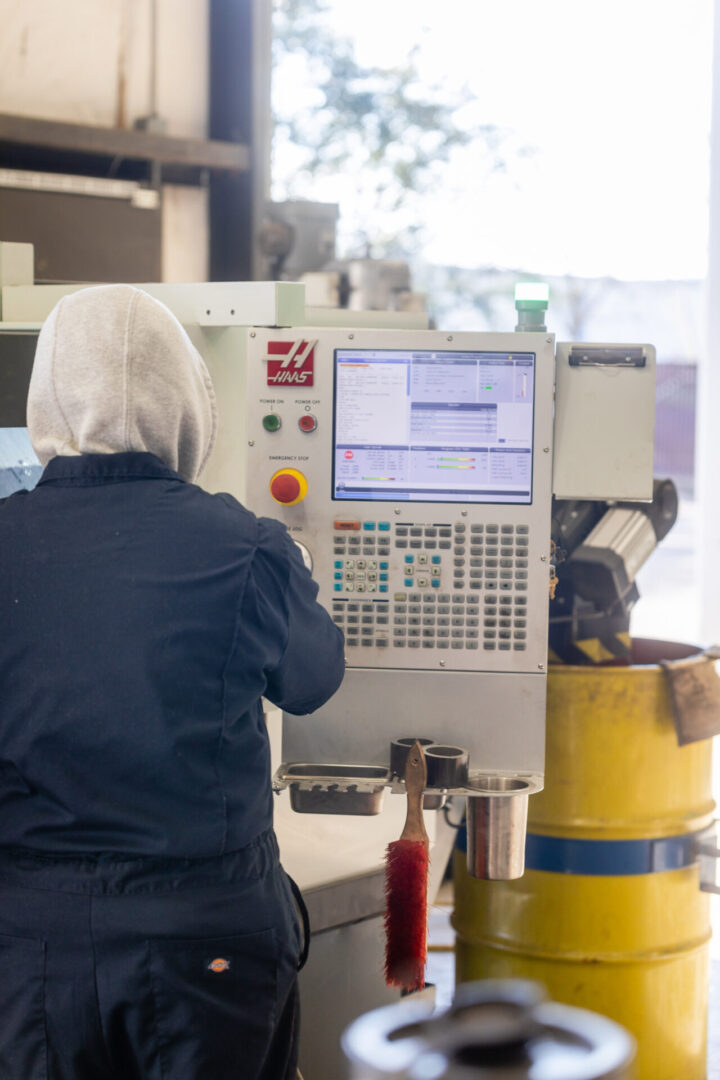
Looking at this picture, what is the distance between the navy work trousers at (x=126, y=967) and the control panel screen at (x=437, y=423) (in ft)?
1.88

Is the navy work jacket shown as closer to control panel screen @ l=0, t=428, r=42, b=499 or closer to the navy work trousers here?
the navy work trousers

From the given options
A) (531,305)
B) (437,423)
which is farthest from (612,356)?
(437,423)

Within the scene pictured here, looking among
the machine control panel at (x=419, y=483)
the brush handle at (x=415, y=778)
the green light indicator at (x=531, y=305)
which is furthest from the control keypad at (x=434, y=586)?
the green light indicator at (x=531, y=305)

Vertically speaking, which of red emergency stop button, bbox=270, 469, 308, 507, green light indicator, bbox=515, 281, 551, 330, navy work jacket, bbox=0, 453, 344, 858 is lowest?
navy work jacket, bbox=0, 453, 344, 858

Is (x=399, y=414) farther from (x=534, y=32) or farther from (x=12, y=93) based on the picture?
(x=534, y=32)

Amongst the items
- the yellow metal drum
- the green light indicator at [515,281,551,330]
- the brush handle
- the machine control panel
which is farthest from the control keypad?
the yellow metal drum

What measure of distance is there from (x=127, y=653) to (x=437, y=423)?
22.7 inches

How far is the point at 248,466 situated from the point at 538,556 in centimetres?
42

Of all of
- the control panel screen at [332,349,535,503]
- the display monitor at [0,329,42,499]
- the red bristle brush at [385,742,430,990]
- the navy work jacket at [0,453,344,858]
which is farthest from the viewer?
the display monitor at [0,329,42,499]

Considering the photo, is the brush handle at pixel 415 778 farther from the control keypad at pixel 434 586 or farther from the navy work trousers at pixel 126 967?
the navy work trousers at pixel 126 967

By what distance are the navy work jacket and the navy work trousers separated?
3 cm

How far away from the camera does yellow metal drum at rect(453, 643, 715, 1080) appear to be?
2.11 meters

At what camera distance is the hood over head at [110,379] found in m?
1.25

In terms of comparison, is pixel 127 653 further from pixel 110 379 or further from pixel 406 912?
pixel 406 912
